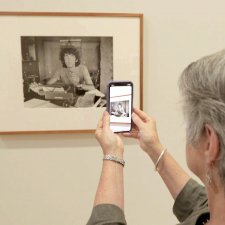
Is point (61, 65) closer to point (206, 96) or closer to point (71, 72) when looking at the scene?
point (71, 72)

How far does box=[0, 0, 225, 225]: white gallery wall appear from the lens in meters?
1.43

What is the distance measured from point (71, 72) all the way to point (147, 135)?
0.51 meters

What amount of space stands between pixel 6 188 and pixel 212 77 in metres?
1.16

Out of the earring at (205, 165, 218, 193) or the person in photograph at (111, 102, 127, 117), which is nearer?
the earring at (205, 165, 218, 193)

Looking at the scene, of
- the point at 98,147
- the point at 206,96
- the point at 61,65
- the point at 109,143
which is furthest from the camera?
the point at 98,147

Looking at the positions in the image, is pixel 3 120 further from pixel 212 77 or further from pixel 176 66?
pixel 212 77

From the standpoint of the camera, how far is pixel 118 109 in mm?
1074

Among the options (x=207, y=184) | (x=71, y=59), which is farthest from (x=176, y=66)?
(x=207, y=184)

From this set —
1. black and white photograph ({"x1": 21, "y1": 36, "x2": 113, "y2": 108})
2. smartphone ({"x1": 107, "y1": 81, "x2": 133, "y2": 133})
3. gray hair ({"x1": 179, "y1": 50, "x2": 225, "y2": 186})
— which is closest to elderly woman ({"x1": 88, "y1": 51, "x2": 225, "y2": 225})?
gray hair ({"x1": 179, "y1": 50, "x2": 225, "y2": 186})

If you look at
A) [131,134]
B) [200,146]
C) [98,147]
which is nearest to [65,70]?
[98,147]

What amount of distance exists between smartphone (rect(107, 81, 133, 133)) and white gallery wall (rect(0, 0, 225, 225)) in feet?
1.28

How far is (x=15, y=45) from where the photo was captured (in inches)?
52.9

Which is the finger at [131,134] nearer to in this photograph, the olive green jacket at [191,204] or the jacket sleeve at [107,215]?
Answer: the olive green jacket at [191,204]

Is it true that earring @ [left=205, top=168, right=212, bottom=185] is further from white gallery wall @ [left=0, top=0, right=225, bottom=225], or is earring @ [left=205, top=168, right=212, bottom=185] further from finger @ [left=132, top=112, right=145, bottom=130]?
white gallery wall @ [left=0, top=0, right=225, bottom=225]
